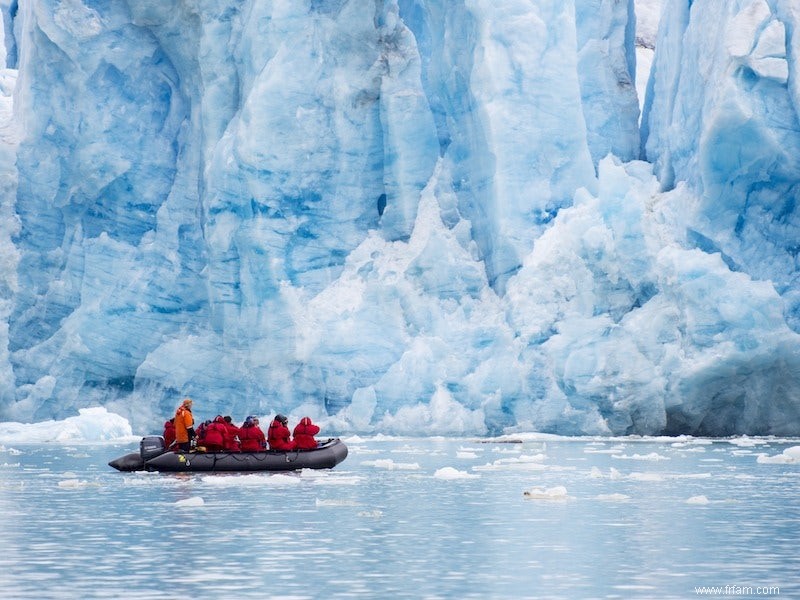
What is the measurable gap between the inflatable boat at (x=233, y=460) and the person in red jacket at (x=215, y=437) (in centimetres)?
23

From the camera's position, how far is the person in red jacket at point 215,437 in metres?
15.9

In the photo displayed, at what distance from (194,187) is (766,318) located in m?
12.5

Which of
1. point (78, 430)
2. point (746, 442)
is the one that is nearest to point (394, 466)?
point (746, 442)

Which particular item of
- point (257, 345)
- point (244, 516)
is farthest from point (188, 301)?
point (244, 516)

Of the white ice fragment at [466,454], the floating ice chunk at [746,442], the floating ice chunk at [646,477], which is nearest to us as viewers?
the floating ice chunk at [646,477]

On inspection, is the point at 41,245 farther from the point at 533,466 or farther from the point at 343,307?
the point at 533,466

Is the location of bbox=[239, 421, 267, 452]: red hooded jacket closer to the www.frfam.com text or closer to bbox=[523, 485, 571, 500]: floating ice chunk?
bbox=[523, 485, 571, 500]: floating ice chunk

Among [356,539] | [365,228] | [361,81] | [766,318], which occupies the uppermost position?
[361,81]

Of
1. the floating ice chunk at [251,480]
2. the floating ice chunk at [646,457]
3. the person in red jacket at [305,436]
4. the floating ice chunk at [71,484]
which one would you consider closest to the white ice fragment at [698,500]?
the floating ice chunk at [251,480]

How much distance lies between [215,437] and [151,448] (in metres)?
0.88

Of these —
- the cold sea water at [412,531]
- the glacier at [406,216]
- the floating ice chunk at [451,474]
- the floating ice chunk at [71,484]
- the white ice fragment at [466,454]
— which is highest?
the glacier at [406,216]

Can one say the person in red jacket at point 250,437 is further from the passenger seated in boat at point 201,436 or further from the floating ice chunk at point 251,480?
the floating ice chunk at point 251,480

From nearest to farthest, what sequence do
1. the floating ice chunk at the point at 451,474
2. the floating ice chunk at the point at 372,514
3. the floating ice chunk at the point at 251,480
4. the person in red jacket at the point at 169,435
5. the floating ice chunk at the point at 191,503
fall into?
the floating ice chunk at the point at 372,514
the floating ice chunk at the point at 191,503
the floating ice chunk at the point at 251,480
the floating ice chunk at the point at 451,474
the person in red jacket at the point at 169,435

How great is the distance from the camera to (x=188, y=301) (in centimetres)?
2753
